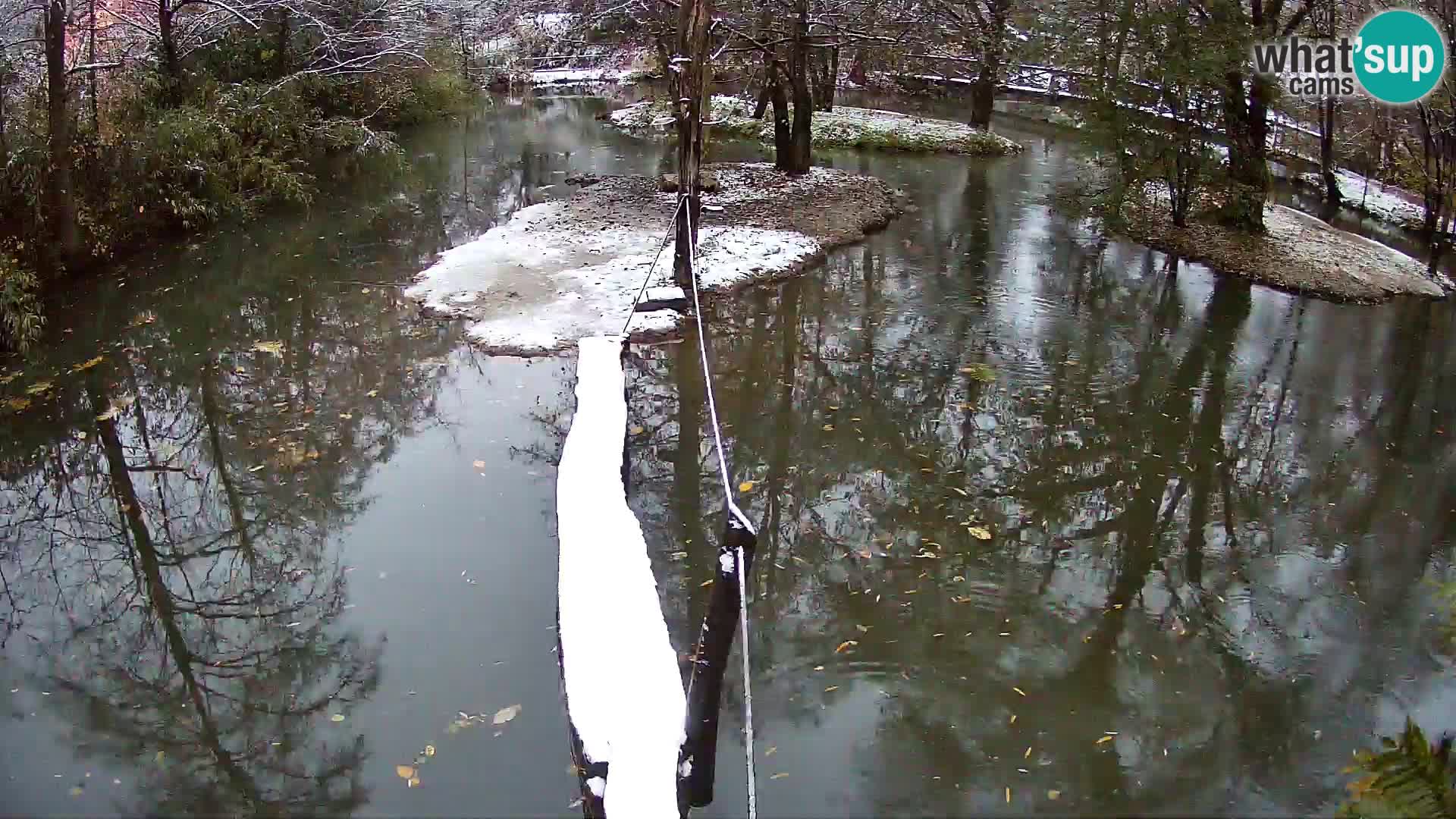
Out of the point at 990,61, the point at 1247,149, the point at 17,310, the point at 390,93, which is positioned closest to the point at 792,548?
the point at 17,310

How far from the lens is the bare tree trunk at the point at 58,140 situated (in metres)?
10.1

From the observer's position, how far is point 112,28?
16.1 m

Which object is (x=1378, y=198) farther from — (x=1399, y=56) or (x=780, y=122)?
(x=780, y=122)

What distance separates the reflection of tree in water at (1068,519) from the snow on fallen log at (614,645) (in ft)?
2.54

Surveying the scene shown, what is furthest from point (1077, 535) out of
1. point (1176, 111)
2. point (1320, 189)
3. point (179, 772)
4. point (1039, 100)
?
point (1039, 100)

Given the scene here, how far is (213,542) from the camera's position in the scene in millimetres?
5969

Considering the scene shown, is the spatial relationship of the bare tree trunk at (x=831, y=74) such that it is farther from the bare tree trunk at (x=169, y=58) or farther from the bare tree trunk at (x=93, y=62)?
the bare tree trunk at (x=93, y=62)

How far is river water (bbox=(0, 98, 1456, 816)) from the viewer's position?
4.26 meters

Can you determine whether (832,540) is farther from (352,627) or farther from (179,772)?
(179,772)

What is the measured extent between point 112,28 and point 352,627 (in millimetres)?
15708

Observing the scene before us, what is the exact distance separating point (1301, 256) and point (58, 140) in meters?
14.6

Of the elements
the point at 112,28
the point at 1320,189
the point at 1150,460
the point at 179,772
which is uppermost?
the point at 112,28

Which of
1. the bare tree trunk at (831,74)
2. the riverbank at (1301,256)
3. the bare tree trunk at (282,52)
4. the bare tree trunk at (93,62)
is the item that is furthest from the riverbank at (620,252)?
the bare tree trunk at (282,52)

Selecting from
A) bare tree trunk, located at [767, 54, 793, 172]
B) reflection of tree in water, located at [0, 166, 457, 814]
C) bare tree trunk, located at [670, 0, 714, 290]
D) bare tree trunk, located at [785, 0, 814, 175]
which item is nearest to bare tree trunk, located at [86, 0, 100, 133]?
reflection of tree in water, located at [0, 166, 457, 814]
